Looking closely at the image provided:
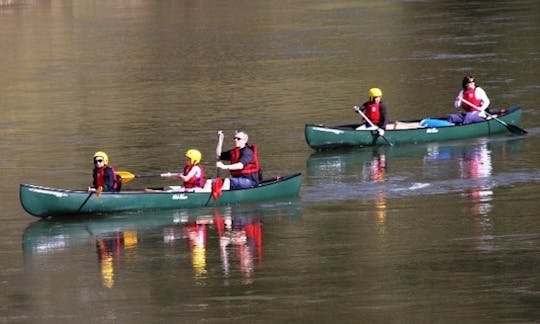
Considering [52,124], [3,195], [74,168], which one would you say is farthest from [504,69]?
[3,195]

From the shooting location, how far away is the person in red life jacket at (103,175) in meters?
28.5

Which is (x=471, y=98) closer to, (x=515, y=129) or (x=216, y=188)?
(x=515, y=129)

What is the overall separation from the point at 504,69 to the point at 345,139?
1971 cm

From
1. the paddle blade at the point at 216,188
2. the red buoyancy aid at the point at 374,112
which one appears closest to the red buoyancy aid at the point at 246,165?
the paddle blade at the point at 216,188

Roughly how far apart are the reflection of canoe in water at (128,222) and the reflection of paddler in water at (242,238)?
183mm

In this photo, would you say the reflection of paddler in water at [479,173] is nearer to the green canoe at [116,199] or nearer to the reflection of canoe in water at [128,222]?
the reflection of canoe in water at [128,222]

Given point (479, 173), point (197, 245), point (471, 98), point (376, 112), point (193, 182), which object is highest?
point (471, 98)

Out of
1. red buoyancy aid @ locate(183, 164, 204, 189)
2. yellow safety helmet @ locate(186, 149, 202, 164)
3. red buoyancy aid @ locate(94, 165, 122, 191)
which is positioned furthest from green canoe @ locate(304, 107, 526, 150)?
red buoyancy aid @ locate(94, 165, 122, 191)

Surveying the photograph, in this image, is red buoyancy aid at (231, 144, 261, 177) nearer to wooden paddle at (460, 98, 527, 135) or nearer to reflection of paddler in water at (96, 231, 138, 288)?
reflection of paddler in water at (96, 231, 138, 288)

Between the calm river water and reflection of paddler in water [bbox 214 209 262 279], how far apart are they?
55 millimetres

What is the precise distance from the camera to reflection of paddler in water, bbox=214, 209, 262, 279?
24844mm

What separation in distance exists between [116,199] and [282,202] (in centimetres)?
336

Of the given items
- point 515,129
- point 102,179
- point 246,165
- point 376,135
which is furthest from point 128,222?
point 515,129

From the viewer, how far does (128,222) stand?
2845 centimetres
